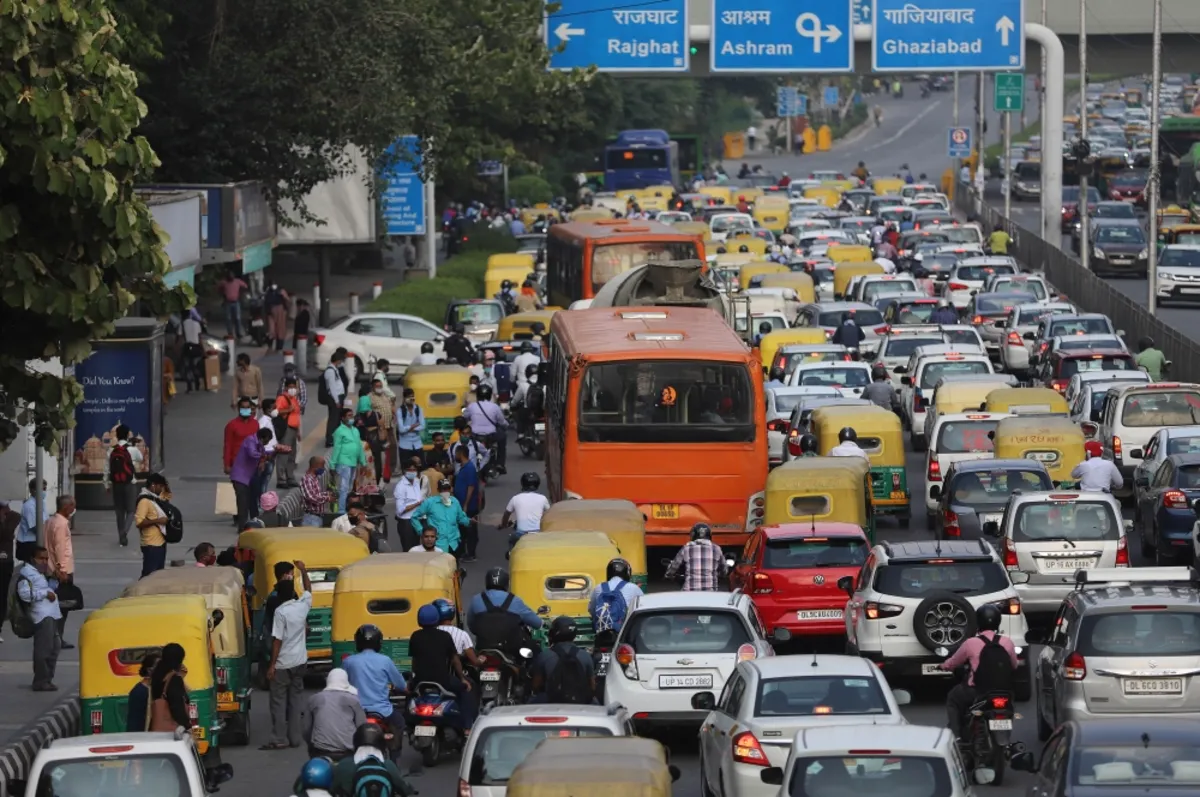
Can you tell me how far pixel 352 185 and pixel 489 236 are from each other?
16055 mm

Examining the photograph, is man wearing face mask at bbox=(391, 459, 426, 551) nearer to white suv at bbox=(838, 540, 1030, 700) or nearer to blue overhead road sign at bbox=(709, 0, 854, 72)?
white suv at bbox=(838, 540, 1030, 700)

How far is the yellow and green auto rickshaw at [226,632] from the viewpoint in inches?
771

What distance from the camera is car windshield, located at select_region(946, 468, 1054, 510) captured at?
26.4 m

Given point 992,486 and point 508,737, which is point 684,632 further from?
point 992,486

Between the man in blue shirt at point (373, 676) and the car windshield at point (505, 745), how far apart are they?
3.01m

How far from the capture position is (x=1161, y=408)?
102ft

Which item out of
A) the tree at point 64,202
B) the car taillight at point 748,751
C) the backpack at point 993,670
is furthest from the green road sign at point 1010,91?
the car taillight at point 748,751

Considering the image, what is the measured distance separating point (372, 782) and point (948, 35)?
4606 centimetres

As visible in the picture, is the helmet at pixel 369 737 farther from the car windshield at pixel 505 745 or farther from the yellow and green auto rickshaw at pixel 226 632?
the yellow and green auto rickshaw at pixel 226 632

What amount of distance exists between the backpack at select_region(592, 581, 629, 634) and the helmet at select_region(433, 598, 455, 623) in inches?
57.6

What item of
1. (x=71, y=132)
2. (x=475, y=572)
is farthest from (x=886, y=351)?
(x=71, y=132)

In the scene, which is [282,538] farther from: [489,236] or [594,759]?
[489,236]

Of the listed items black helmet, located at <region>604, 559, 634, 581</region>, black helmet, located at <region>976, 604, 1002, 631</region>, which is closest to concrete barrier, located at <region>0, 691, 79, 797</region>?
black helmet, located at <region>604, 559, 634, 581</region>

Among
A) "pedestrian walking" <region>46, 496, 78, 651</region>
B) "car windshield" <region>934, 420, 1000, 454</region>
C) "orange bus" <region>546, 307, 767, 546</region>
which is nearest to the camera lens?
"pedestrian walking" <region>46, 496, 78, 651</region>
